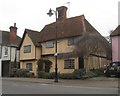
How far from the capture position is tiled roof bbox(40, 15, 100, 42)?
41.2 metres

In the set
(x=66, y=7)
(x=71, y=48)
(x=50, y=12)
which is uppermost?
(x=66, y=7)

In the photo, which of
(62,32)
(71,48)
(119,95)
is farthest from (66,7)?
(119,95)

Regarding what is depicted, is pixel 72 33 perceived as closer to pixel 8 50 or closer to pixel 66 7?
pixel 66 7

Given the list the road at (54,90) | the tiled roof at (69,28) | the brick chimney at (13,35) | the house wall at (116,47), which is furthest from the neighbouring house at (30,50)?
the road at (54,90)

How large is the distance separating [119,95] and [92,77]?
18.6 metres

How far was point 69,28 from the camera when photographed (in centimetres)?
4269

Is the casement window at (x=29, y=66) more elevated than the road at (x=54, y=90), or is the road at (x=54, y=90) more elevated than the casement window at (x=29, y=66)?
the casement window at (x=29, y=66)

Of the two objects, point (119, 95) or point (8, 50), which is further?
point (8, 50)

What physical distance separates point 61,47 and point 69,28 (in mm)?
2916

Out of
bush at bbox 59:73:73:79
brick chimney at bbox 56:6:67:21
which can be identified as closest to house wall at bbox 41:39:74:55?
bush at bbox 59:73:73:79

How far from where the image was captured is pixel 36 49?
45.6 m

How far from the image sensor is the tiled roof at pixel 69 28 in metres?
41.2

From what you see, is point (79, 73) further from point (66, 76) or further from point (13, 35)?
point (13, 35)

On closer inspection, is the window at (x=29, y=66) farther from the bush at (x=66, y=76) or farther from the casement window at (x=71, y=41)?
the bush at (x=66, y=76)
